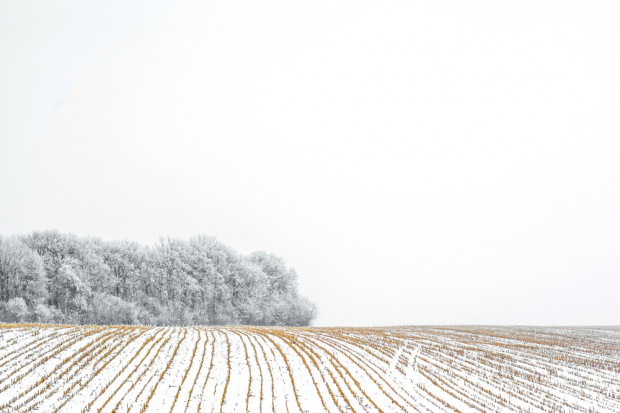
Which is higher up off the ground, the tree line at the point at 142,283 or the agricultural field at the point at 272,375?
A: the tree line at the point at 142,283

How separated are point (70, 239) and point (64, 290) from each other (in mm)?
7769

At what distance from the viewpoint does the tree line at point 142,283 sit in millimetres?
52875

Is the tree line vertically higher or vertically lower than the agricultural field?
higher

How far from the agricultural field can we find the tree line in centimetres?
2969

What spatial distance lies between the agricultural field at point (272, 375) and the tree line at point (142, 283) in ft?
97.4

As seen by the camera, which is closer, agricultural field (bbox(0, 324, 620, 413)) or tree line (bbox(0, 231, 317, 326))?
agricultural field (bbox(0, 324, 620, 413))

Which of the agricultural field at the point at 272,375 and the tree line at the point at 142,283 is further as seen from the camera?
the tree line at the point at 142,283

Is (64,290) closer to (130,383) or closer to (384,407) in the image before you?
(130,383)

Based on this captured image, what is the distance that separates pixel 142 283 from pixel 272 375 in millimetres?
47740

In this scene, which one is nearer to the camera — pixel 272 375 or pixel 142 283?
pixel 272 375

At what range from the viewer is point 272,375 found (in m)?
20.3

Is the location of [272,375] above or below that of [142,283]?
below

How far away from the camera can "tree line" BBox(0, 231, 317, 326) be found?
52.9 meters

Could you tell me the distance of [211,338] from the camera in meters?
28.6
